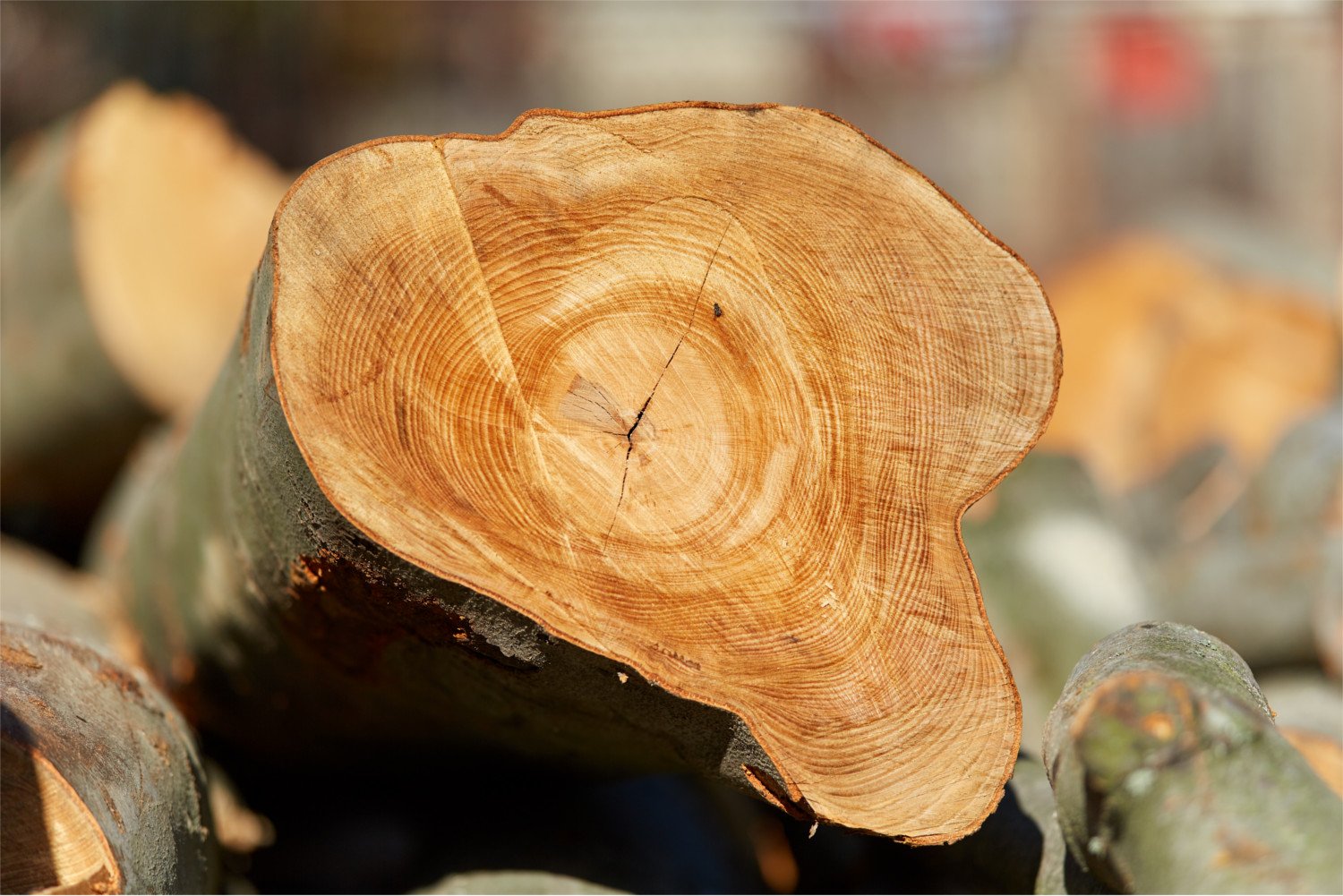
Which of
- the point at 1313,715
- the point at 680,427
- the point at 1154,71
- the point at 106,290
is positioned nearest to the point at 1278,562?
the point at 1313,715

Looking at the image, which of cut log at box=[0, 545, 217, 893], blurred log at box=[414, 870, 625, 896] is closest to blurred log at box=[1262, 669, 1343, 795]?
blurred log at box=[414, 870, 625, 896]

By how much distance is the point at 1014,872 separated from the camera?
1574mm

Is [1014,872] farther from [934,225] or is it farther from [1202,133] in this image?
[1202,133]

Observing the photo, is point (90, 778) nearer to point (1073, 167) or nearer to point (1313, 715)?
point (1313, 715)

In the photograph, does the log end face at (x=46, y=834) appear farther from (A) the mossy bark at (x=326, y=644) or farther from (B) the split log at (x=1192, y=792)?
(B) the split log at (x=1192, y=792)

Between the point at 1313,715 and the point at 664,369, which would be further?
the point at 1313,715

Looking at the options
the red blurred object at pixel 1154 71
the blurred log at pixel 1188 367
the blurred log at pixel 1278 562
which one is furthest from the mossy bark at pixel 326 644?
the red blurred object at pixel 1154 71

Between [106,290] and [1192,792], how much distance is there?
7.57 ft

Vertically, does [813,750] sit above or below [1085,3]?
above

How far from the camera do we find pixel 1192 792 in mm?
1179

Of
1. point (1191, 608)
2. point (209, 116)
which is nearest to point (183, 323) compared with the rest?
point (209, 116)

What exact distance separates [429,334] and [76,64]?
5.92 metres

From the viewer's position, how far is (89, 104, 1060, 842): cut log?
1278mm

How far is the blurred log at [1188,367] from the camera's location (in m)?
4.00
